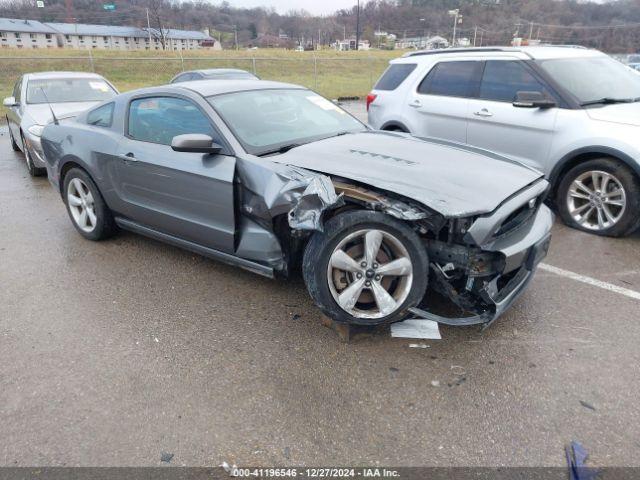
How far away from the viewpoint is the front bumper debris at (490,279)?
9.48 feet

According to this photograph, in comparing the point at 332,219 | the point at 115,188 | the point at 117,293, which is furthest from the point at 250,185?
the point at 115,188

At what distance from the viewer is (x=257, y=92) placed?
4.27 meters

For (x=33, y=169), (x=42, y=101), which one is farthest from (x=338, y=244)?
(x=42, y=101)

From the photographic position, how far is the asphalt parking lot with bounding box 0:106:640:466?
2324mm

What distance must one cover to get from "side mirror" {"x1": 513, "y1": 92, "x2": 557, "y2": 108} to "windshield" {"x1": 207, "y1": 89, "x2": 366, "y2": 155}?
6.14 ft

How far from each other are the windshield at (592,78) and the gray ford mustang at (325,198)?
228 centimetres

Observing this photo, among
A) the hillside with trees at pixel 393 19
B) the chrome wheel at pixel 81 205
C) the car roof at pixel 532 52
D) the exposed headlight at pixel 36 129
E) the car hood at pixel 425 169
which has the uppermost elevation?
the hillside with trees at pixel 393 19

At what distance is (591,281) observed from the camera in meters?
A: 3.93

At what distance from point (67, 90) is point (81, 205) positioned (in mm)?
5084

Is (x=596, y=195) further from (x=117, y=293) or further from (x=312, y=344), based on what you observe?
(x=117, y=293)

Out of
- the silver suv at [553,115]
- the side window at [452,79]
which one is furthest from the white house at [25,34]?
the silver suv at [553,115]

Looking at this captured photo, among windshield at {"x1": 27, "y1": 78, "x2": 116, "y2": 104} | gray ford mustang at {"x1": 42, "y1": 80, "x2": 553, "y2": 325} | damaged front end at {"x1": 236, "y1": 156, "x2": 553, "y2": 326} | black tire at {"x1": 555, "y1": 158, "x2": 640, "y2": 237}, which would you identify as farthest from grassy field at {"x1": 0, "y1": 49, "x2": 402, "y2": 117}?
damaged front end at {"x1": 236, "y1": 156, "x2": 553, "y2": 326}

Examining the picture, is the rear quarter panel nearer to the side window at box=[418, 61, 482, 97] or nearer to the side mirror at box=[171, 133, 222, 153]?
the side mirror at box=[171, 133, 222, 153]

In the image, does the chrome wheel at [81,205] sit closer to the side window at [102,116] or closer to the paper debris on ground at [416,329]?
the side window at [102,116]
